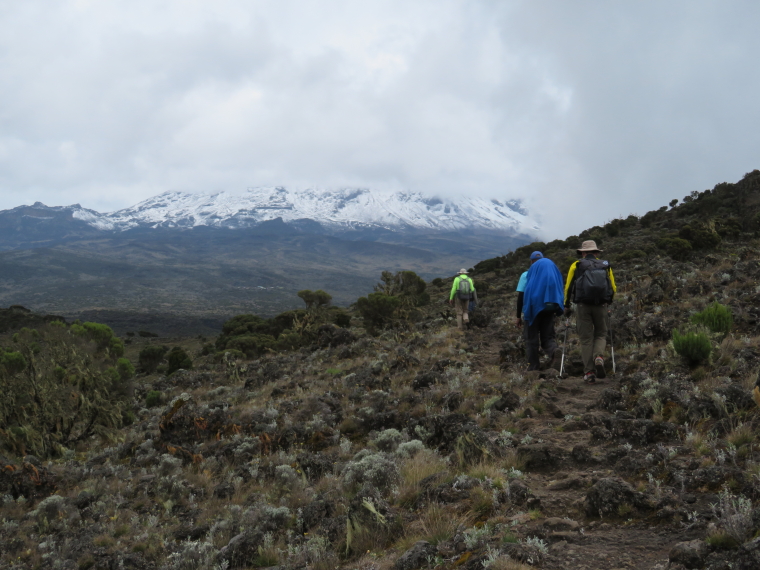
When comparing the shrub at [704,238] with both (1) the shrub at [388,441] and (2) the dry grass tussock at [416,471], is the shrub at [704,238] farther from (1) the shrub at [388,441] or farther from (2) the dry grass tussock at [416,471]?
(2) the dry grass tussock at [416,471]

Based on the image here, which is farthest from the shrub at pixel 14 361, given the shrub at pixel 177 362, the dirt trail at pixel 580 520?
the shrub at pixel 177 362

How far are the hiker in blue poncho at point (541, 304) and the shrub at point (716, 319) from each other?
2.09 meters

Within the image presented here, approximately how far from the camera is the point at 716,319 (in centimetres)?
734

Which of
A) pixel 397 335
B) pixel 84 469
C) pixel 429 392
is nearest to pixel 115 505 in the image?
pixel 84 469

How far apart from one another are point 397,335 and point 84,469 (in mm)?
10567

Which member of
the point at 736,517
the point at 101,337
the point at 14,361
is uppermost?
the point at 736,517

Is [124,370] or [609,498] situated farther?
[124,370]

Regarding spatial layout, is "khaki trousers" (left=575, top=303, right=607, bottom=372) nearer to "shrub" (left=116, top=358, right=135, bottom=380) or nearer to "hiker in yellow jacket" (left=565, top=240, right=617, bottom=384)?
"hiker in yellow jacket" (left=565, top=240, right=617, bottom=384)

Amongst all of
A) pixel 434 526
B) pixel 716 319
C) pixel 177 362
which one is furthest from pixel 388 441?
pixel 177 362

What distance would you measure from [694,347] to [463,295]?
8.02 metres

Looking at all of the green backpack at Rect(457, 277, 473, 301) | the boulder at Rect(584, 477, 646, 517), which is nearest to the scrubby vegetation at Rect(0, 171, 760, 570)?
the boulder at Rect(584, 477, 646, 517)


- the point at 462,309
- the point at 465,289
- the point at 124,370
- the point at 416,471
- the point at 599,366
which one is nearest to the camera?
the point at 416,471

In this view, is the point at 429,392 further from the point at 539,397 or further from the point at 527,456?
the point at 527,456

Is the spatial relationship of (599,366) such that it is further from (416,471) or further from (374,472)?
(374,472)
